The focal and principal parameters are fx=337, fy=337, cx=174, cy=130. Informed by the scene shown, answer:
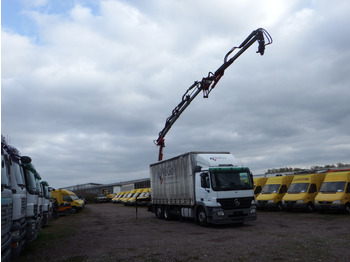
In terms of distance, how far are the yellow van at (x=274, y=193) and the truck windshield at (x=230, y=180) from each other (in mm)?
7801

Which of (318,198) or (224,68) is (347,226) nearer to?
(318,198)

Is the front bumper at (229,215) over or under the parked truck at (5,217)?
under

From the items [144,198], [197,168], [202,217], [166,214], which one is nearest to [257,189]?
[166,214]

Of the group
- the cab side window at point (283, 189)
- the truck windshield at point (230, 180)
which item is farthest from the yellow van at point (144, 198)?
the truck windshield at point (230, 180)

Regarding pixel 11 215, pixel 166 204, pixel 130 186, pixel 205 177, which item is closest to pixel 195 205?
pixel 205 177

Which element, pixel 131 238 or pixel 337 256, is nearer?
pixel 337 256

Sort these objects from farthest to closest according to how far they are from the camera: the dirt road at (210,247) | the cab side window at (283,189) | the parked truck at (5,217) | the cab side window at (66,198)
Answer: the cab side window at (66,198) → the cab side window at (283,189) → the dirt road at (210,247) → the parked truck at (5,217)

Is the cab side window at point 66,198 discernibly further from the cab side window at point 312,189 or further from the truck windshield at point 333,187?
the truck windshield at point 333,187

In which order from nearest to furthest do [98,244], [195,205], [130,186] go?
[98,244], [195,205], [130,186]

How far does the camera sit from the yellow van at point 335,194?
58.3 feet

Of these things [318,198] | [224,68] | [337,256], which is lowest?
[337,256]

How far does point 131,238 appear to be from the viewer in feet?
40.8

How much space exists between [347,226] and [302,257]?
648 centimetres

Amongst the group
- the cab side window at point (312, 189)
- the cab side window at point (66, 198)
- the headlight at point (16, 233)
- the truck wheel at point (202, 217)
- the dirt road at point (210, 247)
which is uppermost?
the cab side window at point (66, 198)
